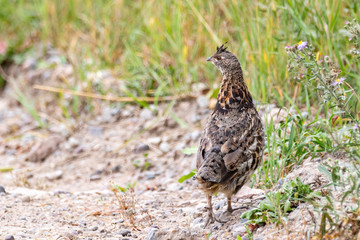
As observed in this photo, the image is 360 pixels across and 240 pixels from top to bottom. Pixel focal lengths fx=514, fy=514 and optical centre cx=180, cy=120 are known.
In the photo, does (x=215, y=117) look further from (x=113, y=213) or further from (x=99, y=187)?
(x=99, y=187)

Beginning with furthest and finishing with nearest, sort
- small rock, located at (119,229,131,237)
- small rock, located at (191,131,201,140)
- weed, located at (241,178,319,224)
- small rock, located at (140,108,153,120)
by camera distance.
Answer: small rock, located at (140,108,153,120), small rock, located at (191,131,201,140), small rock, located at (119,229,131,237), weed, located at (241,178,319,224)

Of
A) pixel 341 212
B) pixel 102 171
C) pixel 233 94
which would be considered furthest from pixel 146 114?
pixel 341 212

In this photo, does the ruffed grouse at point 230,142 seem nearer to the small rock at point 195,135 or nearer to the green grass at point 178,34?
the green grass at point 178,34

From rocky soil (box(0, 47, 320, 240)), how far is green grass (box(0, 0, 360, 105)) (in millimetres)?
332

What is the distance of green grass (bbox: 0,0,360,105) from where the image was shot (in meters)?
5.33

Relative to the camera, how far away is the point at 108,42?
7.98m

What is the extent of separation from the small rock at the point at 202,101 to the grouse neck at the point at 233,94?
214 cm

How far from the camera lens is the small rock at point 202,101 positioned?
6613 mm

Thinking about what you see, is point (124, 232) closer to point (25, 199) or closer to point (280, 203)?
point (280, 203)

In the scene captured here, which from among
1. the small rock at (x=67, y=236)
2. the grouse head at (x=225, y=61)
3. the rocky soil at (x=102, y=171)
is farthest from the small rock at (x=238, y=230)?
the grouse head at (x=225, y=61)

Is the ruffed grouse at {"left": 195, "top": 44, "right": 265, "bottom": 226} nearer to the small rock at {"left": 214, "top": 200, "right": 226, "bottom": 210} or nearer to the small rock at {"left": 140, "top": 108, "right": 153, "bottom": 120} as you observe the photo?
the small rock at {"left": 214, "top": 200, "right": 226, "bottom": 210}

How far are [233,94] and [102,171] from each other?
2505mm

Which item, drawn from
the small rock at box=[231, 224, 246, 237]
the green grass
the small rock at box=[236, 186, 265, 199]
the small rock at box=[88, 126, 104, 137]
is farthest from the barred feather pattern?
the small rock at box=[88, 126, 104, 137]

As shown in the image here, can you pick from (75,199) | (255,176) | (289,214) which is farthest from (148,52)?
(289,214)
